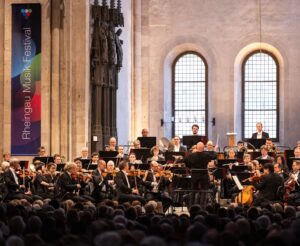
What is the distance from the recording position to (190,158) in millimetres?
21703

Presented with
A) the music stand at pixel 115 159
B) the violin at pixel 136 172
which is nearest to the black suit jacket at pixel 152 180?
the violin at pixel 136 172

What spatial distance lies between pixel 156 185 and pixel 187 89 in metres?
14.2

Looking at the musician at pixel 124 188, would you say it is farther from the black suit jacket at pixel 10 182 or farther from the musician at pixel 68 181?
the black suit jacket at pixel 10 182

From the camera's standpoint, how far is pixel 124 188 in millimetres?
21516

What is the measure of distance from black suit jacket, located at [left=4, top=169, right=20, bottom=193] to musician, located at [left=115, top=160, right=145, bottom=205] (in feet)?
7.67

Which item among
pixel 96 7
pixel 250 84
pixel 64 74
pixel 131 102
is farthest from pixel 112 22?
pixel 250 84

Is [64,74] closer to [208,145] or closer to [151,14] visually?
[208,145]

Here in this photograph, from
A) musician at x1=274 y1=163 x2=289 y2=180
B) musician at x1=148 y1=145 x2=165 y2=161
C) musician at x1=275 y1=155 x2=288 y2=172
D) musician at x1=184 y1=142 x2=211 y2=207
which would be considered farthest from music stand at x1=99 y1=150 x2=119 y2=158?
musician at x1=274 y1=163 x2=289 y2=180

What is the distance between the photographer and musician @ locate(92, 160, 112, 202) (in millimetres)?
21925

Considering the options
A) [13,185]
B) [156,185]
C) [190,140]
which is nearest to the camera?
[13,185]

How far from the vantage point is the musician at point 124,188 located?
69.5 ft

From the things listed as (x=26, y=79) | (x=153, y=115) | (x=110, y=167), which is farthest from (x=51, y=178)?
(x=153, y=115)

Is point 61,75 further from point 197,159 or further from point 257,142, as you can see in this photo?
point 197,159

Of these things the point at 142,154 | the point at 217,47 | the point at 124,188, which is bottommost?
the point at 124,188
